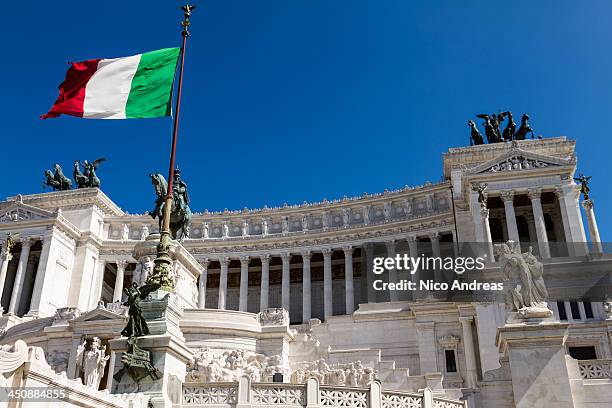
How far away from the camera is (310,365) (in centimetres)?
3650

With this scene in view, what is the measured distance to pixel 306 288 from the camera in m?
68.8

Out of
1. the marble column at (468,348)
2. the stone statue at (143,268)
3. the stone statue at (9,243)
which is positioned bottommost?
the marble column at (468,348)

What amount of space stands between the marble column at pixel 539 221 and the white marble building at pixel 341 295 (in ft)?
0.55

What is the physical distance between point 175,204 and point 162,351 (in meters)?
19.2

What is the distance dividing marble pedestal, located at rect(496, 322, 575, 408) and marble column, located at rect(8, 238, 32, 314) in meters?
57.2

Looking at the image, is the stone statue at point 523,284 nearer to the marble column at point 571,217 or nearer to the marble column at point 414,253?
the marble column at point 571,217

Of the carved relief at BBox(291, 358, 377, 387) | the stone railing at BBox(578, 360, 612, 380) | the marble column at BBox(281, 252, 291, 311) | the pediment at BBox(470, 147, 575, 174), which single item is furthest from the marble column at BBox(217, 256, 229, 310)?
the stone railing at BBox(578, 360, 612, 380)

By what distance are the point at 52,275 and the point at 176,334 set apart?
178ft

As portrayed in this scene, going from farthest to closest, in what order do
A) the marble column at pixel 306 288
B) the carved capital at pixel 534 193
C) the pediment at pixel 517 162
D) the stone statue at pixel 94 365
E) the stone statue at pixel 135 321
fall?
the marble column at pixel 306 288
the pediment at pixel 517 162
the carved capital at pixel 534 193
the stone statue at pixel 94 365
the stone statue at pixel 135 321

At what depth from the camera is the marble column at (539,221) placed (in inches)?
2025

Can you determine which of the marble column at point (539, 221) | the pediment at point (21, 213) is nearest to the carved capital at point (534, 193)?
the marble column at point (539, 221)

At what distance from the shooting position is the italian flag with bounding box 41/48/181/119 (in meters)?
23.2

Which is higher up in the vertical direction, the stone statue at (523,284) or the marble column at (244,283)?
the marble column at (244,283)

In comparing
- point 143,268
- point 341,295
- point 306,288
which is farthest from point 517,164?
point 143,268
